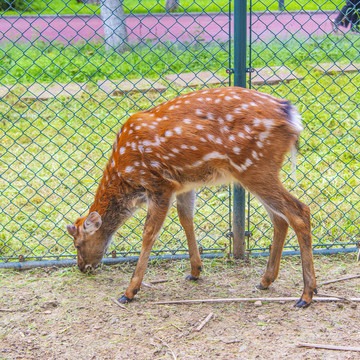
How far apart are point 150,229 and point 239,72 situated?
134 centimetres

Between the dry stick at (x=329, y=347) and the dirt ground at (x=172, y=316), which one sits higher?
the dry stick at (x=329, y=347)

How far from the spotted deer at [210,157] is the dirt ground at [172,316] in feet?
0.60

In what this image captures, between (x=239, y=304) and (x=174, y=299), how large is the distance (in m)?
0.47

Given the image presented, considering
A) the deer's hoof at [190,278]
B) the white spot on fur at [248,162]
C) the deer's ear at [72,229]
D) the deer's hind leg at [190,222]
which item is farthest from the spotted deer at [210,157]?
the deer's hoof at [190,278]

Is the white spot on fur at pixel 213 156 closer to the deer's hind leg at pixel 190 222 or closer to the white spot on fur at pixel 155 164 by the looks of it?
the white spot on fur at pixel 155 164

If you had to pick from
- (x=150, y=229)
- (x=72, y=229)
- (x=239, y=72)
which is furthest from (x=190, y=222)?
(x=239, y=72)

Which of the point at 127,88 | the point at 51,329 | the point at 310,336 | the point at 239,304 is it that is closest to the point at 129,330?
the point at 51,329

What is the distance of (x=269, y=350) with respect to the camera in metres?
3.02

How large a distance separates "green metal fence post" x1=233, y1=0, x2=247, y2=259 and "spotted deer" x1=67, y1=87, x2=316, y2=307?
322mm

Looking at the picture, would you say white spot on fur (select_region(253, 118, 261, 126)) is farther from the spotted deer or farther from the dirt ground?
the dirt ground

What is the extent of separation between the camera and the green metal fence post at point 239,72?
3762 mm

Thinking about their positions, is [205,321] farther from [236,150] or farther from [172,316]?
[236,150]

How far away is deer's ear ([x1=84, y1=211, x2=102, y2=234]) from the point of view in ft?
12.4

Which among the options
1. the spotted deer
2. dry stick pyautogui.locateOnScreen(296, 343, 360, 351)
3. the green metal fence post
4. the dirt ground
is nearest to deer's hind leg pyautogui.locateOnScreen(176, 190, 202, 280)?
the dirt ground
